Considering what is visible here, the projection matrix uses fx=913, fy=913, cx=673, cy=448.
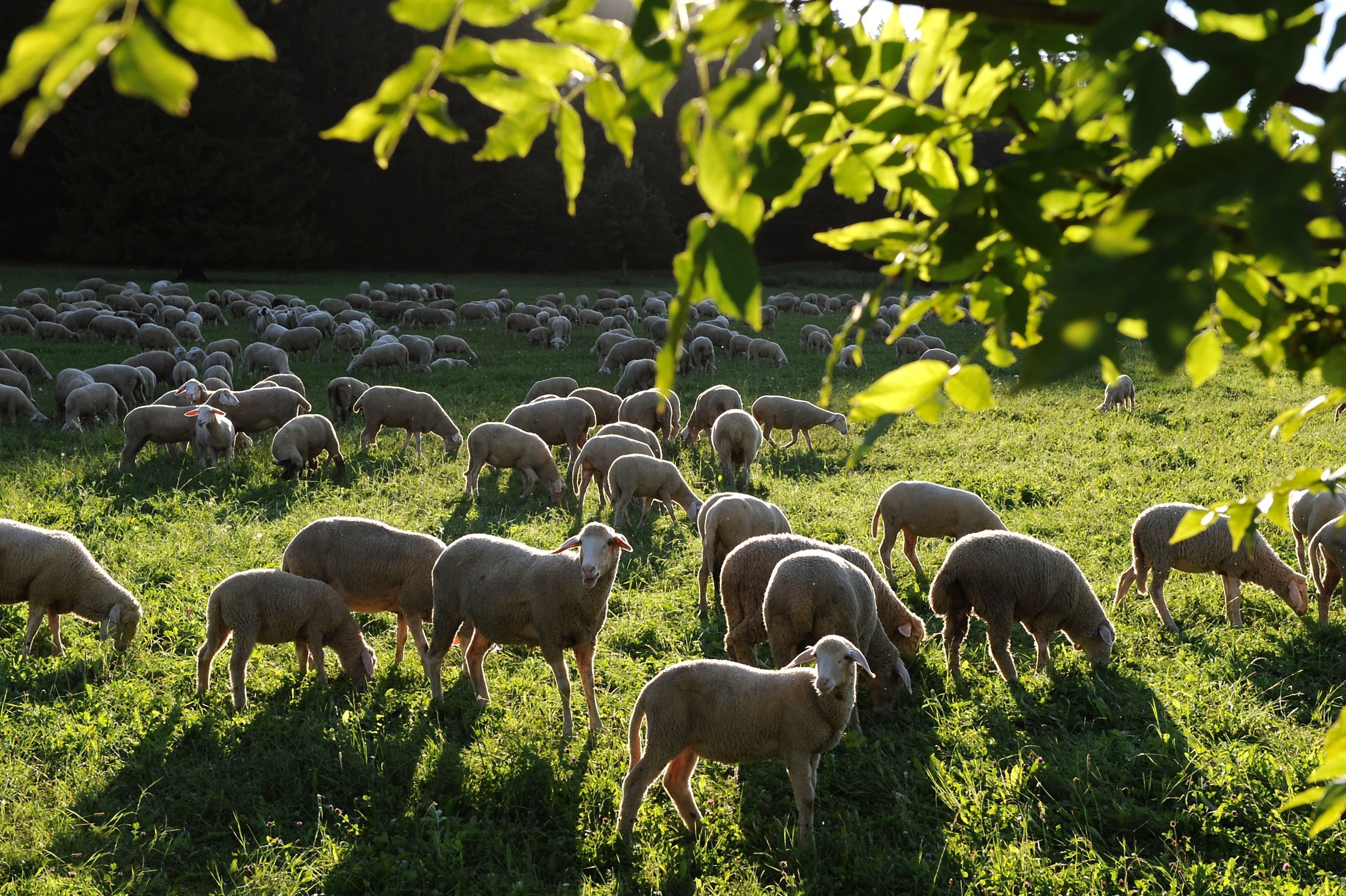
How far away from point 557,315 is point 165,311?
10.9m

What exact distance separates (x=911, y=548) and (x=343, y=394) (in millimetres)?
10987

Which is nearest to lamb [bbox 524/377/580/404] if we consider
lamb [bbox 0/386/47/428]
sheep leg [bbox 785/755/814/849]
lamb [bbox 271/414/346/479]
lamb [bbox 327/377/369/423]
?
lamb [bbox 327/377/369/423]

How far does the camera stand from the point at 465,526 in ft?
30.4

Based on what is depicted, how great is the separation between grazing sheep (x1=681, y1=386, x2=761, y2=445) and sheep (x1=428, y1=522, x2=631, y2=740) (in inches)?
301

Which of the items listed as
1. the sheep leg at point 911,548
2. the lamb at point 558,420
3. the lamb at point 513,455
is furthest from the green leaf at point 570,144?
the lamb at point 558,420

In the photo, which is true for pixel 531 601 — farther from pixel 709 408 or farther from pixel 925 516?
pixel 709 408

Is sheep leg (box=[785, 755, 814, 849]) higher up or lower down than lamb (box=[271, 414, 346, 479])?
higher up

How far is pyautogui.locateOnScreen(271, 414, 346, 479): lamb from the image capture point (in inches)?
432

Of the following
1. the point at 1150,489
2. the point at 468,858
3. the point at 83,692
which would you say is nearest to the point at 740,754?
the point at 468,858

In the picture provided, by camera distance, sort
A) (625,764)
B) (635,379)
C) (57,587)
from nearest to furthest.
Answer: (625,764) → (57,587) → (635,379)

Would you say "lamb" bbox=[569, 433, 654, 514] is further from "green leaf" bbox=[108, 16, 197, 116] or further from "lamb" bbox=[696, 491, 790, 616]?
"green leaf" bbox=[108, 16, 197, 116]

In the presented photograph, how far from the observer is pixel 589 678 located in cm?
552

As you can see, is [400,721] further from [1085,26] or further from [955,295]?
[1085,26]

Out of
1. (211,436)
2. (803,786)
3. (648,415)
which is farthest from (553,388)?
(803,786)
